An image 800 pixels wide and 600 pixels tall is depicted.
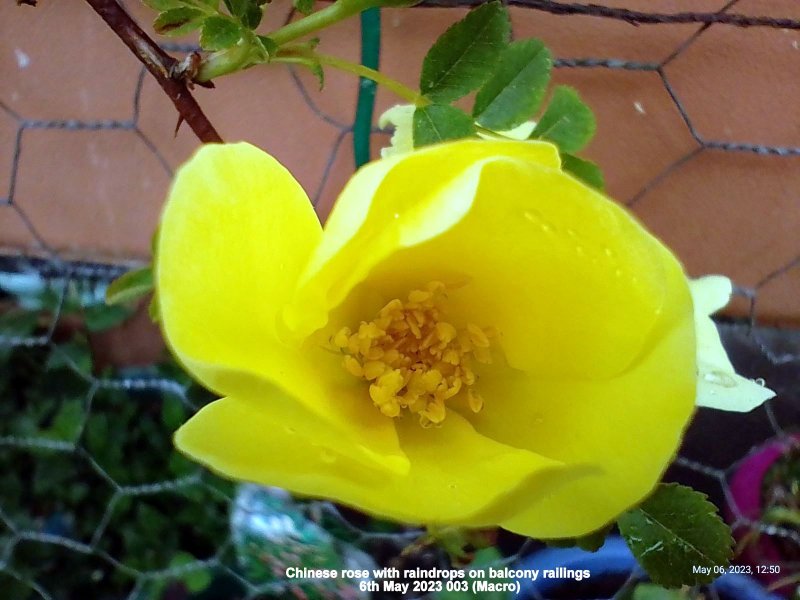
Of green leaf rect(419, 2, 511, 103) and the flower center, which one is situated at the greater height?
green leaf rect(419, 2, 511, 103)

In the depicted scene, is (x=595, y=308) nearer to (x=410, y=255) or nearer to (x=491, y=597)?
(x=410, y=255)

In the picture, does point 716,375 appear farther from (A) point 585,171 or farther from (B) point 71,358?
(B) point 71,358

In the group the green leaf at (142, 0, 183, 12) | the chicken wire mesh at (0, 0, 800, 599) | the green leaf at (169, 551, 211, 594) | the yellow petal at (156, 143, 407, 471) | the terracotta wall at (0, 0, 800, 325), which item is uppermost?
the green leaf at (142, 0, 183, 12)

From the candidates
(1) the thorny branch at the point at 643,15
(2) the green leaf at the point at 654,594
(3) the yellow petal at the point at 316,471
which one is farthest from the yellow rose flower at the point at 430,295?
(2) the green leaf at the point at 654,594

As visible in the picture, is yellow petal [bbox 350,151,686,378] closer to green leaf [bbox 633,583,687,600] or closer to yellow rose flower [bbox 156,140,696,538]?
yellow rose flower [bbox 156,140,696,538]

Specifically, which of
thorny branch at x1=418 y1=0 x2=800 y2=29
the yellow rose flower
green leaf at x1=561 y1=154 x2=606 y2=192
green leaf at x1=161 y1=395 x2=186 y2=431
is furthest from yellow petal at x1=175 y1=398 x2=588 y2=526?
green leaf at x1=161 y1=395 x2=186 y2=431

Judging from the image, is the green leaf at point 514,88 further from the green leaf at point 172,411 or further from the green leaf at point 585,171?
the green leaf at point 172,411
